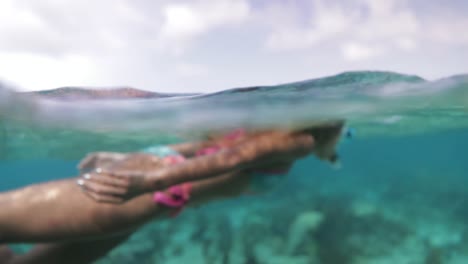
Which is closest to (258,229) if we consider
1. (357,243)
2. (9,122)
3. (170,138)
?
(357,243)

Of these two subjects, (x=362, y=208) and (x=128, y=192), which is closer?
(x=128, y=192)

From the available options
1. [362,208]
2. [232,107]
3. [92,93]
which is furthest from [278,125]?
[362,208]

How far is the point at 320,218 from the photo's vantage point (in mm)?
14359

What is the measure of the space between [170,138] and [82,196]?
1271 centimetres

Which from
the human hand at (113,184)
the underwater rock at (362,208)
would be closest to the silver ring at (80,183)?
the human hand at (113,184)

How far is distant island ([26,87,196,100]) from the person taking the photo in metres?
9.69

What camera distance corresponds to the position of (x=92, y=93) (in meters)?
9.94

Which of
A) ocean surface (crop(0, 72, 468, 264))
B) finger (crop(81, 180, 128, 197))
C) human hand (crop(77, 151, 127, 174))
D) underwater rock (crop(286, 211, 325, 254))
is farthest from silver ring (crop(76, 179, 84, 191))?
underwater rock (crop(286, 211, 325, 254))

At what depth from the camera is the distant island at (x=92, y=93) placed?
969 cm

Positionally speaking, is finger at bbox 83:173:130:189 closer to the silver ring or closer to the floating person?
the floating person

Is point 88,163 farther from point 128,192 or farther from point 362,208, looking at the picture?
point 362,208

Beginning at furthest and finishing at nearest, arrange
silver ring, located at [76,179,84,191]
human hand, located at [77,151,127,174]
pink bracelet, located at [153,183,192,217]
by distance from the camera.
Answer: human hand, located at [77,151,127,174], pink bracelet, located at [153,183,192,217], silver ring, located at [76,179,84,191]

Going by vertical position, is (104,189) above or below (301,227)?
above

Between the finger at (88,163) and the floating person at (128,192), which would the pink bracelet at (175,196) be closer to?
the floating person at (128,192)
